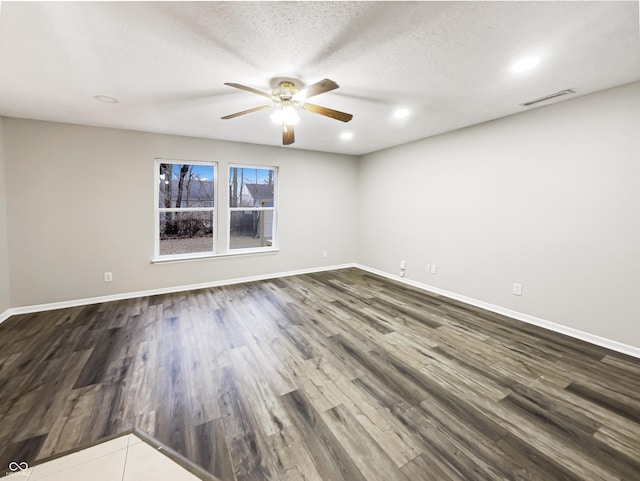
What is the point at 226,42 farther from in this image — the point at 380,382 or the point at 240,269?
the point at 240,269

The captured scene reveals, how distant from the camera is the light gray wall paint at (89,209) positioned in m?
3.41

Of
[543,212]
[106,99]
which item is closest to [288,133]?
[106,99]

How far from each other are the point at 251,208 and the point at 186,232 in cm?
118

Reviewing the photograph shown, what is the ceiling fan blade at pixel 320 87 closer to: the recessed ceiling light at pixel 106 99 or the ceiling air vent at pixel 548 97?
the recessed ceiling light at pixel 106 99

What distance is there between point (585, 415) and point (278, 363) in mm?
2275

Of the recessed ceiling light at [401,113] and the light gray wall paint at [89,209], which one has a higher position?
the recessed ceiling light at [401,113]

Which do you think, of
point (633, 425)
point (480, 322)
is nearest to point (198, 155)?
point (480, 322)

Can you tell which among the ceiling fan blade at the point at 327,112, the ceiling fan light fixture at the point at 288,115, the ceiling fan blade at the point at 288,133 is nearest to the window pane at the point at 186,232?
the ceiling fan blade at the point at 288,133

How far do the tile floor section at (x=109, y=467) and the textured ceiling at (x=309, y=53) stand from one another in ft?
8.17

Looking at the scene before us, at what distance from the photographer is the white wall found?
2.62m

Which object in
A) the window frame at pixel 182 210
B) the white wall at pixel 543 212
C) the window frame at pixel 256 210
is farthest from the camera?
the window frame at pixel 256 210

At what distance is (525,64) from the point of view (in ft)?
6.95

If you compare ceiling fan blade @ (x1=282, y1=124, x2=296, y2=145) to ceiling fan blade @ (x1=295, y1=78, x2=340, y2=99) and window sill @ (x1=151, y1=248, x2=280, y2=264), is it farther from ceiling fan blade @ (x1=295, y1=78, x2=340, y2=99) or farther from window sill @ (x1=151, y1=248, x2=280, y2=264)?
window sill @ (x1=151, y1=248, x2=280, y2=264)

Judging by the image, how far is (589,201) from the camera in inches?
110
